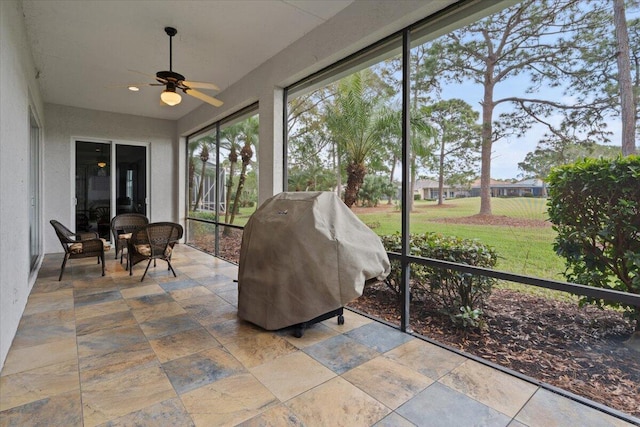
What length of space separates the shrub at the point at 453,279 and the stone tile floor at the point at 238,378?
20.7 inches

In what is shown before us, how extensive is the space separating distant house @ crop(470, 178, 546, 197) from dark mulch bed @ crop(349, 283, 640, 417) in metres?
0.80

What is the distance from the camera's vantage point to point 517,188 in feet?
8.01

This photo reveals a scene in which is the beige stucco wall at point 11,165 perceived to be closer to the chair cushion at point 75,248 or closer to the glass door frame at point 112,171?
the chair cushion at point 75,248

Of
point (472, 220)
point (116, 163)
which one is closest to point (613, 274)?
point (472, 220)

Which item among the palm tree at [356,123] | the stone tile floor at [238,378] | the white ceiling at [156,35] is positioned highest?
the white ceiling at [156,35]

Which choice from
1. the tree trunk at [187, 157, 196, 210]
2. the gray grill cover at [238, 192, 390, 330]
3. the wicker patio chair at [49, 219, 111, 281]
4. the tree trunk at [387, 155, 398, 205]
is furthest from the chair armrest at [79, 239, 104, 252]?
the tree trunk at [387, 155, 398, 205]

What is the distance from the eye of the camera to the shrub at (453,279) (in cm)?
277

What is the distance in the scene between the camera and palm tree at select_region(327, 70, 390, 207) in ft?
12.0

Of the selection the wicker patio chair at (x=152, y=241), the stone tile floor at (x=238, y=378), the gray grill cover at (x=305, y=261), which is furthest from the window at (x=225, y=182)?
the stone tile floor at (x=238, y=378)

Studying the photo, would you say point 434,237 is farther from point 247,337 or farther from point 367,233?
point 247,337

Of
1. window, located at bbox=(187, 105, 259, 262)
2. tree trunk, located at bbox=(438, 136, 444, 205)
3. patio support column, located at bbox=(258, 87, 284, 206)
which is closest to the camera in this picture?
tree trunk, located at bbox=(438, 136, 444, 205)

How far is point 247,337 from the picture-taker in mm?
2678

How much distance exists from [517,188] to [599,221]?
54cm

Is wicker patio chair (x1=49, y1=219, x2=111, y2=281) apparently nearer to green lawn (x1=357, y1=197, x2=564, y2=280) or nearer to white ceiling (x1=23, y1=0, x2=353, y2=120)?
white ceiling (x1=23, y1=0, x2=353, y2=120)
